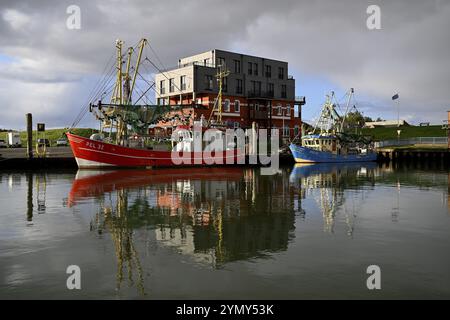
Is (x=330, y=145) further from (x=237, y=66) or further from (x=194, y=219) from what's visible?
(x=194, y=219)

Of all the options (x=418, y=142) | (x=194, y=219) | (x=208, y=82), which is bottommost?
(x=194, y=219)

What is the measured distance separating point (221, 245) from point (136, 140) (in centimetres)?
3420

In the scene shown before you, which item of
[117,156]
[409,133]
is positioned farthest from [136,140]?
[409,133]

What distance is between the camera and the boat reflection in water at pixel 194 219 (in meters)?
11.4

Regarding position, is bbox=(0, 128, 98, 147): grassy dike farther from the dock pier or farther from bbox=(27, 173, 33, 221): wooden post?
bbox=(27, 173, 33, 221): wooden post

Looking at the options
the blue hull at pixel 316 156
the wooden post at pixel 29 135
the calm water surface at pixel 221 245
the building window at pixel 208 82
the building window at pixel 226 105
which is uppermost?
the building window at pixel 208 82

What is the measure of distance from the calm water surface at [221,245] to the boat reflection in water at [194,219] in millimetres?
53

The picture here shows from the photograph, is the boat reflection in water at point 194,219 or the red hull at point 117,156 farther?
the red hull at point 117,156

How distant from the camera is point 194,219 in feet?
52.4

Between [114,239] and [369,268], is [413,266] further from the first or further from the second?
[114,239]

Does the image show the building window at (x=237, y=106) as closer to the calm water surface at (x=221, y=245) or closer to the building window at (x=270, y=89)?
the building window at (x=270, y=89)

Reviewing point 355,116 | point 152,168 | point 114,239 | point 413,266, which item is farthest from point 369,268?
point 355,116

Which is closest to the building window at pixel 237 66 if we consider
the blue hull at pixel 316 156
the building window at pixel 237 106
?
the building window at pixel 237 106

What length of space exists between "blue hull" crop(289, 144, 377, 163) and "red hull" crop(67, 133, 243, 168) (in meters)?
17.0
